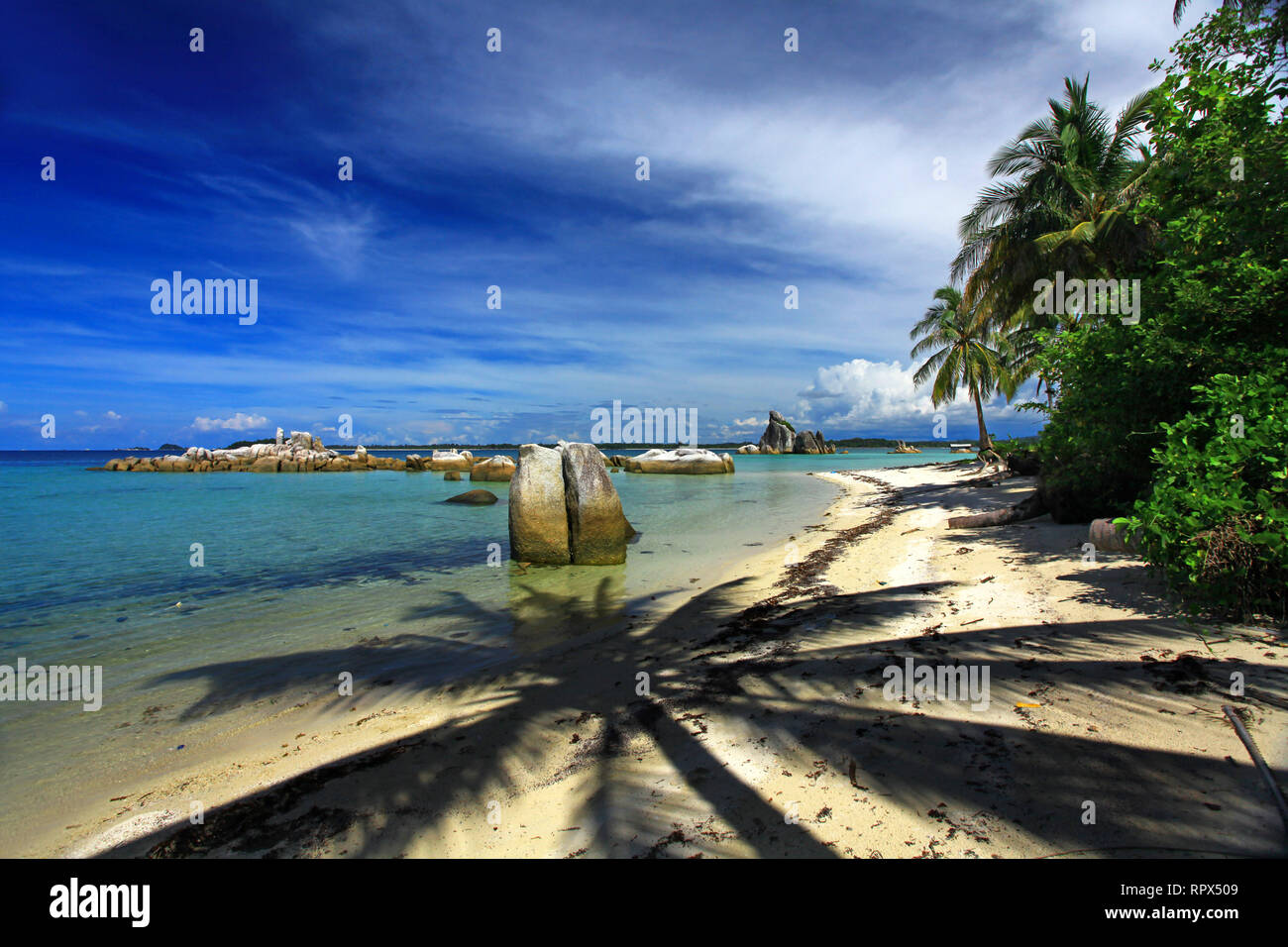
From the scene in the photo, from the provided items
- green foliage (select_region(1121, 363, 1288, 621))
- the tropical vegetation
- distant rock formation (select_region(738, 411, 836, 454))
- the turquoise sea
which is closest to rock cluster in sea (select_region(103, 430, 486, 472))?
the turquoise sea

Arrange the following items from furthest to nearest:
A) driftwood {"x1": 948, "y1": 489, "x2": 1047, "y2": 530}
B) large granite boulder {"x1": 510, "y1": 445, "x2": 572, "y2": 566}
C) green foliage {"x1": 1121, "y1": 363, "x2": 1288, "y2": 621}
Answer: large granite boulder {"x1": 510, "y1": 445, "x2": 572, "y2": 566} → driftwood {"x1": 948, "y1": 489, "x2": 1047, "y2": 530} → green foliage {"x1": 1121, "y1": 363, "x2": 1288, "y2": 621}

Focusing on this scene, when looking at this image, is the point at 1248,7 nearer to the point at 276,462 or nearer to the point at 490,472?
the point at 490,472

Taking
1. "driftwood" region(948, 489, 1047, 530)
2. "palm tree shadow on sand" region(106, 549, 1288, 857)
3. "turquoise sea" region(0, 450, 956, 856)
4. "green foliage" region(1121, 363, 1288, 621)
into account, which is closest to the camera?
"palm tree shadow on sand" region(106, 549, 1288, 857)

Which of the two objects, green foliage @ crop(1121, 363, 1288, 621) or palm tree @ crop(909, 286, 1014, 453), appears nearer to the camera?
green foliage @ crop(1121, 363, 1288, 621)

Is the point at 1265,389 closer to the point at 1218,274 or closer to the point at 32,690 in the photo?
the point at 1218,274

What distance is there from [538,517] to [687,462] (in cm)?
3683

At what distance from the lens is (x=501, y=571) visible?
1219 centimetres

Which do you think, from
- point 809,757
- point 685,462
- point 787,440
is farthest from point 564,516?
point 787,440

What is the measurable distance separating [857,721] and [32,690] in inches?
334

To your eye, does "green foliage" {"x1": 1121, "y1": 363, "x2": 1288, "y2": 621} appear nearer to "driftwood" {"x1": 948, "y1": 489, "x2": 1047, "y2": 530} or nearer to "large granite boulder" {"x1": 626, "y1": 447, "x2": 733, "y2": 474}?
"driftwood" {"x1": 948, "y1": 489, "x2": 1047, "y2": 530}

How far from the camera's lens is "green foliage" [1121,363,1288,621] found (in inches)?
187

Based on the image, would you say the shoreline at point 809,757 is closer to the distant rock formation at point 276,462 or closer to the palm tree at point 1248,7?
the palm tree at point 1248,7

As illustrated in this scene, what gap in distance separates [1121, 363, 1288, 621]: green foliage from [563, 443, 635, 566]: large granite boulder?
362 inches
